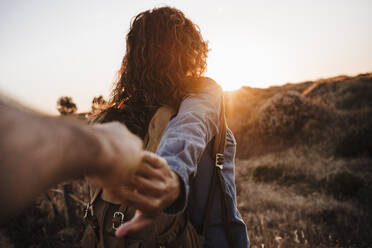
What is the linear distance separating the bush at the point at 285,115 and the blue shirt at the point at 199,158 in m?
13.4

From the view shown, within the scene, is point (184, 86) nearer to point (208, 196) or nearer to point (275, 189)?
point (208, 196)

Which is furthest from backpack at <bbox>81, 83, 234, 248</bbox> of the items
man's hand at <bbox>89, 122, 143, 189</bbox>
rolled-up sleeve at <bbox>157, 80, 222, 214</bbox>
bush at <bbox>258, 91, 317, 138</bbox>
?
bush at <bbox>258, 91, 317, 138</bbox>

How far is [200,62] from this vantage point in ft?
5.24

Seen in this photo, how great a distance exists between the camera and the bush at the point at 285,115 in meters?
13.6

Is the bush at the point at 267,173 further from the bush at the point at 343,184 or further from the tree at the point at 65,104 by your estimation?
the tree at the point at 65,104

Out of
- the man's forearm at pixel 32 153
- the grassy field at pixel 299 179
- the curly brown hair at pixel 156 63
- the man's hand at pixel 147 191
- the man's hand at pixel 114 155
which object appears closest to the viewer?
the man's forearm at pixel 32 153

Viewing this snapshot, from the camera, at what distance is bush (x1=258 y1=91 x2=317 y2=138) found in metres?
13.6

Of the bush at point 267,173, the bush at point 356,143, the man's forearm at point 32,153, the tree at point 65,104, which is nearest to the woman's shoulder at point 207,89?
the man's forearm at point 32,153

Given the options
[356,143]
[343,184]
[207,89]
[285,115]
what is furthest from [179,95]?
[285,115]

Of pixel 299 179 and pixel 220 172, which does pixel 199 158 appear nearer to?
pixel 220 172

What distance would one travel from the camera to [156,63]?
145 centimetres

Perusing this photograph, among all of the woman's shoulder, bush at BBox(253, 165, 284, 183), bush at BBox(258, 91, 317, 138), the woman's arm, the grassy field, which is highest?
the woman's shoulder

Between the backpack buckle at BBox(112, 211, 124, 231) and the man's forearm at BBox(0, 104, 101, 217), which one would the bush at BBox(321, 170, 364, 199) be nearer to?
the backpack buckle at BBox(112, 211, 124, 231)

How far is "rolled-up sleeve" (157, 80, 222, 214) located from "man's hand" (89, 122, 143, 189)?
280 mm
